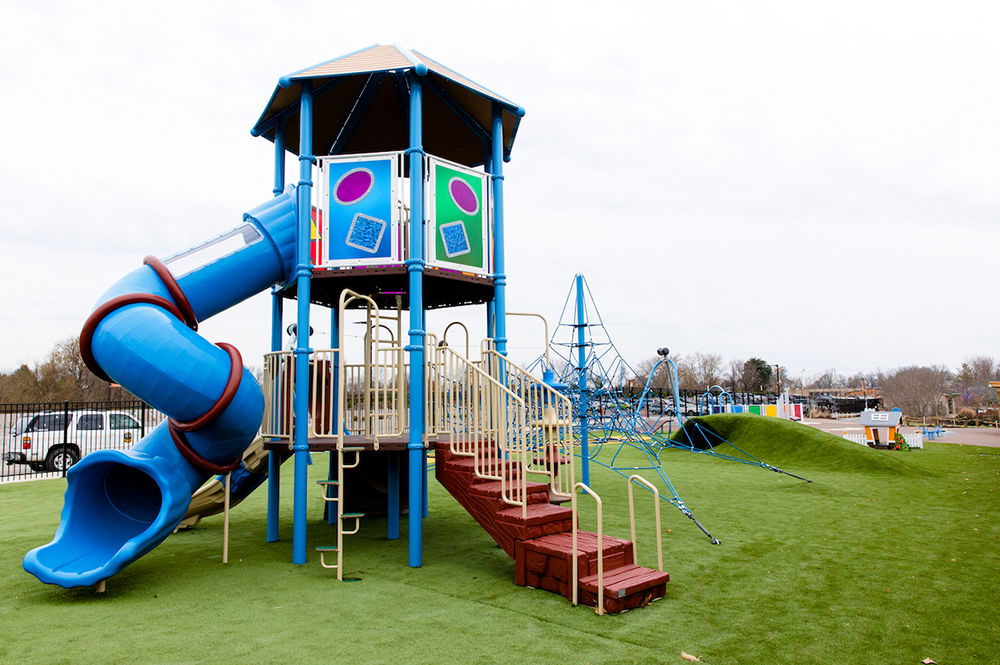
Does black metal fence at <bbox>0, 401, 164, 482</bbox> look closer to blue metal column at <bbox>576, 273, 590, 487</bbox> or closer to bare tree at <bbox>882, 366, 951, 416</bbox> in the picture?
blue metal column at <bbox>576, 273, 590, 487</bbox>

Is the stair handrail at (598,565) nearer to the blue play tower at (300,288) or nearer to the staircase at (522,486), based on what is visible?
the staircase at (522,486)

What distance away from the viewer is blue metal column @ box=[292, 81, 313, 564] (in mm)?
7652

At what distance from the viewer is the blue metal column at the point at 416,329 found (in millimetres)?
7430

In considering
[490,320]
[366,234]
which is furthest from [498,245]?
[366,234]

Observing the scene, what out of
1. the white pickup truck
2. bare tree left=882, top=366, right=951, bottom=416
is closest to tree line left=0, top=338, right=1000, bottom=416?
bare tree left=882, top=366, right=951, bottom=416

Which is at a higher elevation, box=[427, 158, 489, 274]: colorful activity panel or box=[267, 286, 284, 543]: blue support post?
box=[427, 158, 489, 274]: colorful activity panel

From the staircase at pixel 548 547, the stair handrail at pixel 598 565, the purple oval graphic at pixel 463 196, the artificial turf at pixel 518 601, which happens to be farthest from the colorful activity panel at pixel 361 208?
the stair handrail at pixel 598 565

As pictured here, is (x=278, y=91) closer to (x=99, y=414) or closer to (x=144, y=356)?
(x=144, y=356)

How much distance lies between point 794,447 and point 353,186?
16.6 meters

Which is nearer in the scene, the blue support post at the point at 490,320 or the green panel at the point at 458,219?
the green panel at the point at 458,219

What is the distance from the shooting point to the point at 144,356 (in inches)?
247

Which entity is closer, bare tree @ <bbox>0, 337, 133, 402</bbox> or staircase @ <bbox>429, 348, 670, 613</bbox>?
staircase @ <bbox>429, 348, 670, 613</bbox>

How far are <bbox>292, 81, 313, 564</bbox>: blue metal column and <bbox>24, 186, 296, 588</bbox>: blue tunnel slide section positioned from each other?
575 millimetres

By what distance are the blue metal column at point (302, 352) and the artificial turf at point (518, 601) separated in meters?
0.61
